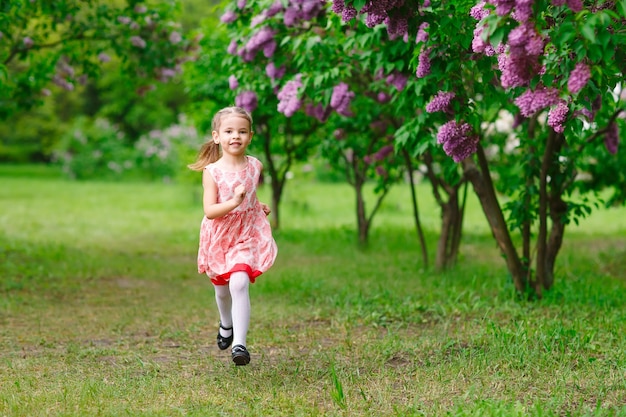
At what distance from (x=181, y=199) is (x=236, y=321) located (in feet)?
50.7

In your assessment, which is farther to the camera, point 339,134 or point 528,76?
point 339,134

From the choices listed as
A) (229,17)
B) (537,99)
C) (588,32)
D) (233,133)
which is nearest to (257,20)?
(229,17)

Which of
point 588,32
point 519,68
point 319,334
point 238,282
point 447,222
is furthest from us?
point 447,222

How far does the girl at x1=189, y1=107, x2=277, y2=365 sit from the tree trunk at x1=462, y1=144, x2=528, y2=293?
2.51m

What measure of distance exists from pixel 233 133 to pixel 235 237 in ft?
1.93

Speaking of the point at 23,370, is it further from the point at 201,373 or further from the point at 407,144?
the point at 407,144

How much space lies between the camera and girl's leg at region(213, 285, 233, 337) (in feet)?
16.4

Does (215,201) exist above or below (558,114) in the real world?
below

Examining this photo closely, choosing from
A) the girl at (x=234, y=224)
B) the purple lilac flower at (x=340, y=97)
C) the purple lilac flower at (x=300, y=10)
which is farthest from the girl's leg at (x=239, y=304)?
the purple lilac flower at (x=300, y=10)

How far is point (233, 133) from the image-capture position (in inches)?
188

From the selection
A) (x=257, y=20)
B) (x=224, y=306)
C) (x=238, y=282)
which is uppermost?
(x=257, y=20)

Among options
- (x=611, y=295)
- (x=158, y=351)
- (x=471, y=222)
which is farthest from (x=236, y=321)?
(x=471, y=222)

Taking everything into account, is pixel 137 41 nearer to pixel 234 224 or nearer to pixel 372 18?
pixel 234 224

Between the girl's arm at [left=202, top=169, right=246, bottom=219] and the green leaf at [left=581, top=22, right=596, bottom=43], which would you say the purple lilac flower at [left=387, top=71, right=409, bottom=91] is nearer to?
the girl's arm at [left=202, top=169, right=246, bottom=219]
